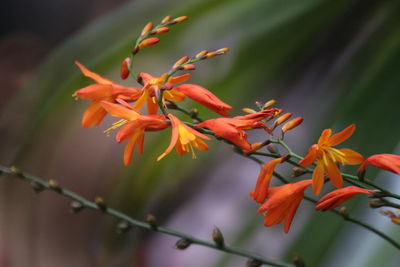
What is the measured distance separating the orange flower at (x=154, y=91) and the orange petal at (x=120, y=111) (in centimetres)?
2

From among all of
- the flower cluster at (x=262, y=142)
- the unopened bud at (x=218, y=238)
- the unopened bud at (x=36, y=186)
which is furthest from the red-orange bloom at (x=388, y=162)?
the unopened bud at (x=36, y=186)

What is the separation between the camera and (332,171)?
0.97ft

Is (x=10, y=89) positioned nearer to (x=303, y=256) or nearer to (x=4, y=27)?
(x=4, y=27)

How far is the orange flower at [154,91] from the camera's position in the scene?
0.31 metres

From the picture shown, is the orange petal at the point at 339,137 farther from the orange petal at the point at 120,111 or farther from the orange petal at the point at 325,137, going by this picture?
the orange petal at the point at 120,111

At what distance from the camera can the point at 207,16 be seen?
688mm

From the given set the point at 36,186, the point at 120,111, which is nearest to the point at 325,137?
the point at 120,111

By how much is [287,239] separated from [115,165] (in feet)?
0.85

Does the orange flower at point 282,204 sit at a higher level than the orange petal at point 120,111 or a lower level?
lower

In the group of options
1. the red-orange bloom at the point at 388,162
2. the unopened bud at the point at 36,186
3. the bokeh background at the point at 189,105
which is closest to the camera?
the red-orange bloom at the point at 388,162

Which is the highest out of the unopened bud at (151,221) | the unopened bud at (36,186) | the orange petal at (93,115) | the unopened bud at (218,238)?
the orange petal at (93,115)

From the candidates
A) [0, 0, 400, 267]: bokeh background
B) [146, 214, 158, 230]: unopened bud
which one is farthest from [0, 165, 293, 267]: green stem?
[0, 0, 400, 267]: bokeh background

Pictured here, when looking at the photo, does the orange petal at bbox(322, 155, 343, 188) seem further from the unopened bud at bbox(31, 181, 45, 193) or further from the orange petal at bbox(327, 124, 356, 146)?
the unopened bud at bbox(31, 181, 45, 193)

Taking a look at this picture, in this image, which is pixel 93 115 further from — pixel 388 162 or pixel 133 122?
pixel 388 162
